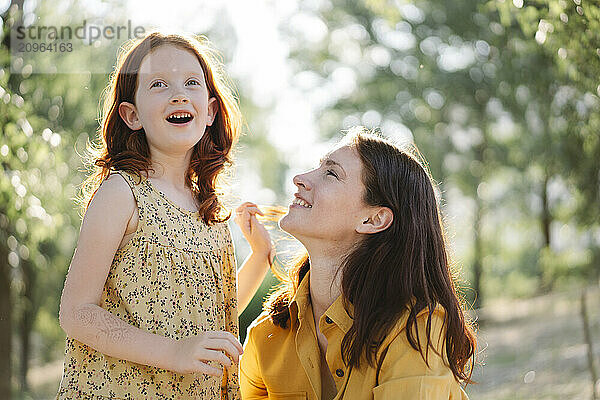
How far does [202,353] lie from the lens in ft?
5.88

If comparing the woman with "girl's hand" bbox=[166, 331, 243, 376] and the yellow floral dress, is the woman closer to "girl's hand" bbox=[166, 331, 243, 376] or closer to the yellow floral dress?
the yellow floral dress

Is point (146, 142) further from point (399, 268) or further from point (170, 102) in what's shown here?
point (399, 268)

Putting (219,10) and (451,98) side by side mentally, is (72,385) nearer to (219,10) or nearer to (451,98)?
(219,10)

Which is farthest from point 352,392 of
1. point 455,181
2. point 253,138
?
point 253,138

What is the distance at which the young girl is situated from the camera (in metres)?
1.87

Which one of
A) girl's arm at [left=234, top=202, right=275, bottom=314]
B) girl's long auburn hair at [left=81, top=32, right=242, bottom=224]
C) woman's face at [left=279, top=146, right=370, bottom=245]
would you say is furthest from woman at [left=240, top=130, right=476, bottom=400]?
girl's long auburn hair at [left=81, top=32, right=242, bottom=224]

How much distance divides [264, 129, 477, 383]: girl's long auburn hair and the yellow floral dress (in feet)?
1.38

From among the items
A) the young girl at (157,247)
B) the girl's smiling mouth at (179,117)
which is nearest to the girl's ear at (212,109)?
the young girl at (157,247)

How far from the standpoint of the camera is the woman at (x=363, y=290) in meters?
2.04

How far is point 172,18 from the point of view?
6.84 meters

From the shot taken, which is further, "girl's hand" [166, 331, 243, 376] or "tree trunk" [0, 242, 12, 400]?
"tree trunk" [0, 242, 12, 400]

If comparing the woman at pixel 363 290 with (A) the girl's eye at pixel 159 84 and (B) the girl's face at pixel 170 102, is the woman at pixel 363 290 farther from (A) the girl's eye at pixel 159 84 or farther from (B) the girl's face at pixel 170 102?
(A) the girl's eye at pixel 159 84

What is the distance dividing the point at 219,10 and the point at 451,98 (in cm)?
518

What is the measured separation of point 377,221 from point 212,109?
626 mm
